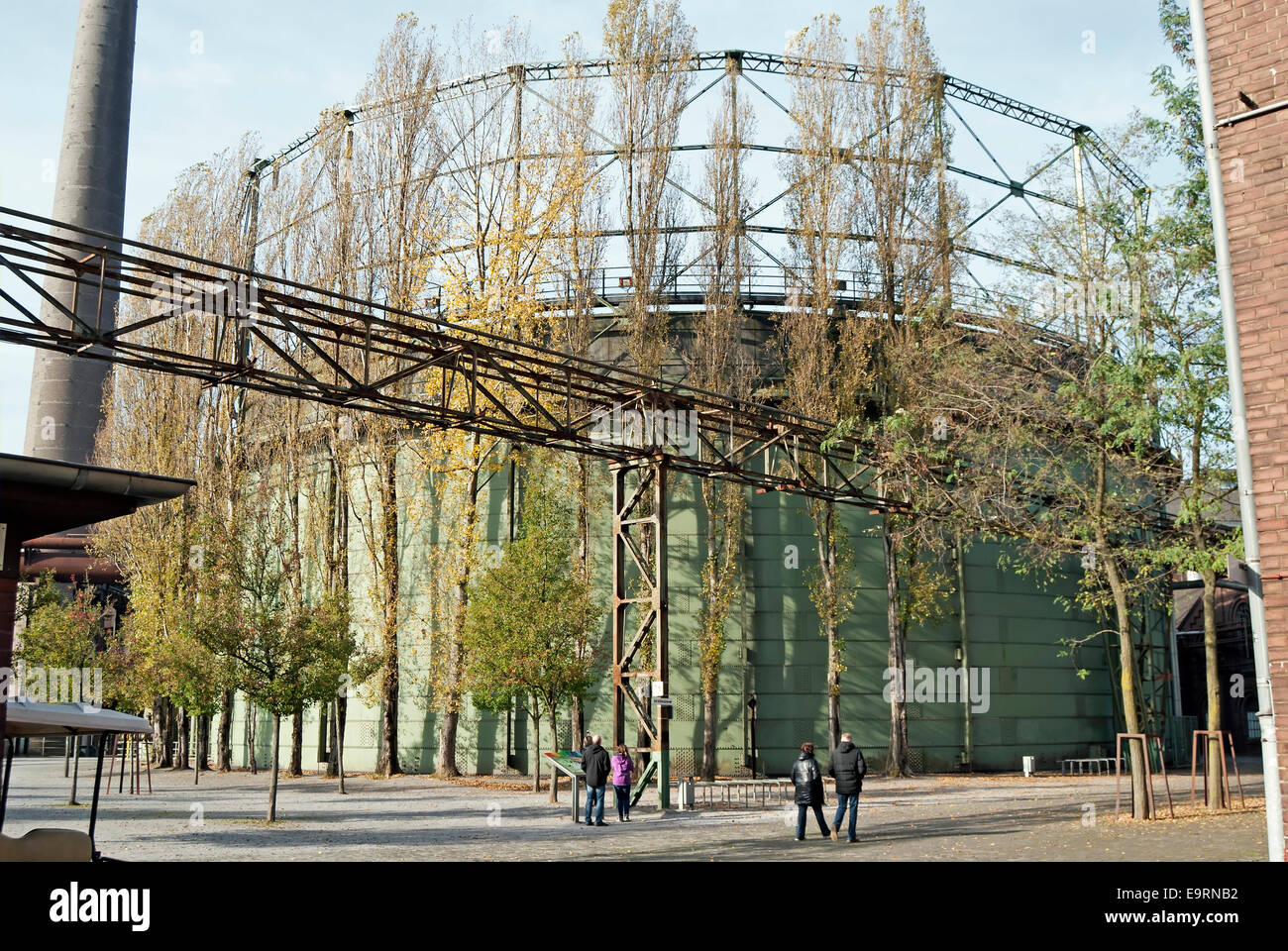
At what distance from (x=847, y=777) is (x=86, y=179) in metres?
34.7

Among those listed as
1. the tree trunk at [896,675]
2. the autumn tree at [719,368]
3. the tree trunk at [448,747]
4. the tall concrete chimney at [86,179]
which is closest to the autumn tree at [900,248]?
the tree trunk at [896,675]

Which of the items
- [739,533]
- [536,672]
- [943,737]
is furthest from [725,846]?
[943,737]

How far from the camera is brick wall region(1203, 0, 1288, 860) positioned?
9.19 metres

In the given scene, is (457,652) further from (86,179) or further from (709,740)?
(86,179)

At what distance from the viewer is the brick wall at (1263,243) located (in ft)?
30.1

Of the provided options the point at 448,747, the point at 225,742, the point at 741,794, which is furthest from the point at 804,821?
the point at 225,742

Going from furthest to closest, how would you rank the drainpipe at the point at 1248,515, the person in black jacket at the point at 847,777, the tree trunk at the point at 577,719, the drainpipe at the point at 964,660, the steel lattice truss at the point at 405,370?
1. the drainpipe at the point at 964,660
2. the tree trunk at the point at 577,719
3. the person in black jacket at the point at 847,777
4. the steel lattice truss at the point at 405,370
5. the drainpipe at the point at 1248,515

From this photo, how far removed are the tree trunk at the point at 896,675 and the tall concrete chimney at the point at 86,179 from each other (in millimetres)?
27655

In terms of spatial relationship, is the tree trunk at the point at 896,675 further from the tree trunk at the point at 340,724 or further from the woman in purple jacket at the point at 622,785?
the tree trunk at the point at 340,724

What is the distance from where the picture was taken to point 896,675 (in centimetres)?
3138

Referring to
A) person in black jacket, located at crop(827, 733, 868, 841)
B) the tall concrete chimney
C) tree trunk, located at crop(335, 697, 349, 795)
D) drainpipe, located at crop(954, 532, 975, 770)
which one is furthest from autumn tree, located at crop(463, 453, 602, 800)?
the tall concrete chimney

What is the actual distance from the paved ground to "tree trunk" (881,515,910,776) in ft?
9.81
